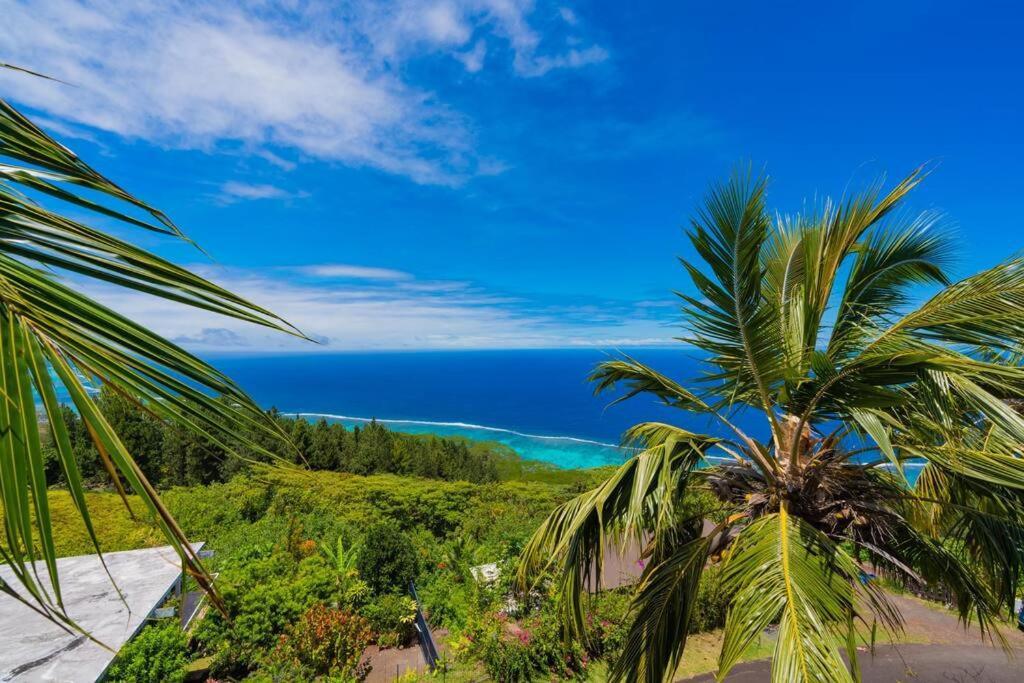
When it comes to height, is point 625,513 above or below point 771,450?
below

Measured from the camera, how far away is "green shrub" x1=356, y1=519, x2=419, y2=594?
9.55 m

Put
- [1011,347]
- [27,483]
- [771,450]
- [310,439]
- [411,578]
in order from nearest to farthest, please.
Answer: [27,483], [1011,347], [771,450], [411,578], [310,439]

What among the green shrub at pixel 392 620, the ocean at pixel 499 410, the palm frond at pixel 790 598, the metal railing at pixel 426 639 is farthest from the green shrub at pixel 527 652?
the ocean at pixel 499 410

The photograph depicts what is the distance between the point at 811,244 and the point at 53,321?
4.22m

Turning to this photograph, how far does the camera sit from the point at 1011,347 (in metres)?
2.79

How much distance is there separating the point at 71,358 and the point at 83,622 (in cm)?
785

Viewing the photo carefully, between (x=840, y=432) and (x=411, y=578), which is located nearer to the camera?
(x=840, y=432)

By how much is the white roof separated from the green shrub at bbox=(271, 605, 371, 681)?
1.90 m

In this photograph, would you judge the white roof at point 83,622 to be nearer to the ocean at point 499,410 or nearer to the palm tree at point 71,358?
the palm tree at point 71,358

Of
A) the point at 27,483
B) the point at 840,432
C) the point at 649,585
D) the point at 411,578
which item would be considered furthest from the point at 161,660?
the point at 840,432

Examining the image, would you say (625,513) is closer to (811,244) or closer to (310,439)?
(811,244)

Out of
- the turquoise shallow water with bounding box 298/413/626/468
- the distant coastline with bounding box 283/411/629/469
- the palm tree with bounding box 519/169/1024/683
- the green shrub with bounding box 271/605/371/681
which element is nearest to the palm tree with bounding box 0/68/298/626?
the palm tree with bounding box 519/169/1024/683

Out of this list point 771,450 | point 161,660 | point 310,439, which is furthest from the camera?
point 310,439

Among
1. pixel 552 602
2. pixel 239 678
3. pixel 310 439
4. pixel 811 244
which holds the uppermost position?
pixel 811 244
